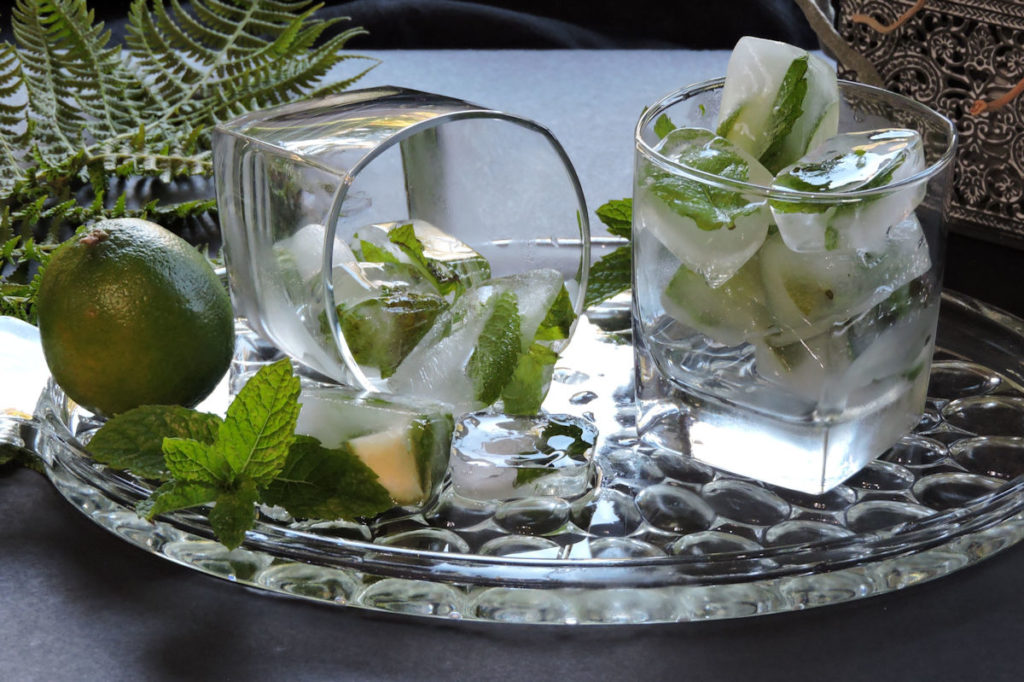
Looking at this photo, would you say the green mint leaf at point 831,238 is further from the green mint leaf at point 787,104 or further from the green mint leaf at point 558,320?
the green mint leaf at point 558,320

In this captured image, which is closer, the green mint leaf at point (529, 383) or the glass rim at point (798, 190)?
the glass rim at point (798, 190)

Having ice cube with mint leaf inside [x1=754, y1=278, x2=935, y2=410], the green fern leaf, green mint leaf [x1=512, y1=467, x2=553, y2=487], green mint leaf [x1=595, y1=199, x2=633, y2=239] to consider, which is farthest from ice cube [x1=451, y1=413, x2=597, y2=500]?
the green fern leaf

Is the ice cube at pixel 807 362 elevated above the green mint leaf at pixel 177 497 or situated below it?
above

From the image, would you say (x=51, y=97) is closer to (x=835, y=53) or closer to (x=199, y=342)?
(x=199, y=342)

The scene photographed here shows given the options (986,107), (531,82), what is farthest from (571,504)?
(531,82)

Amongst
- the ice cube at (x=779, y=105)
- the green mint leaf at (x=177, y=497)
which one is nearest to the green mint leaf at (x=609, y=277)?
the ice cube at (x=779, y=105)

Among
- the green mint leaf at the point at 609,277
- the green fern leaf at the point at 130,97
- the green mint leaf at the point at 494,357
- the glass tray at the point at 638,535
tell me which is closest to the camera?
the glass tray at the point at 638,535

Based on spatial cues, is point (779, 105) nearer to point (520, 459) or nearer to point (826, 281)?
point (826, 281)
